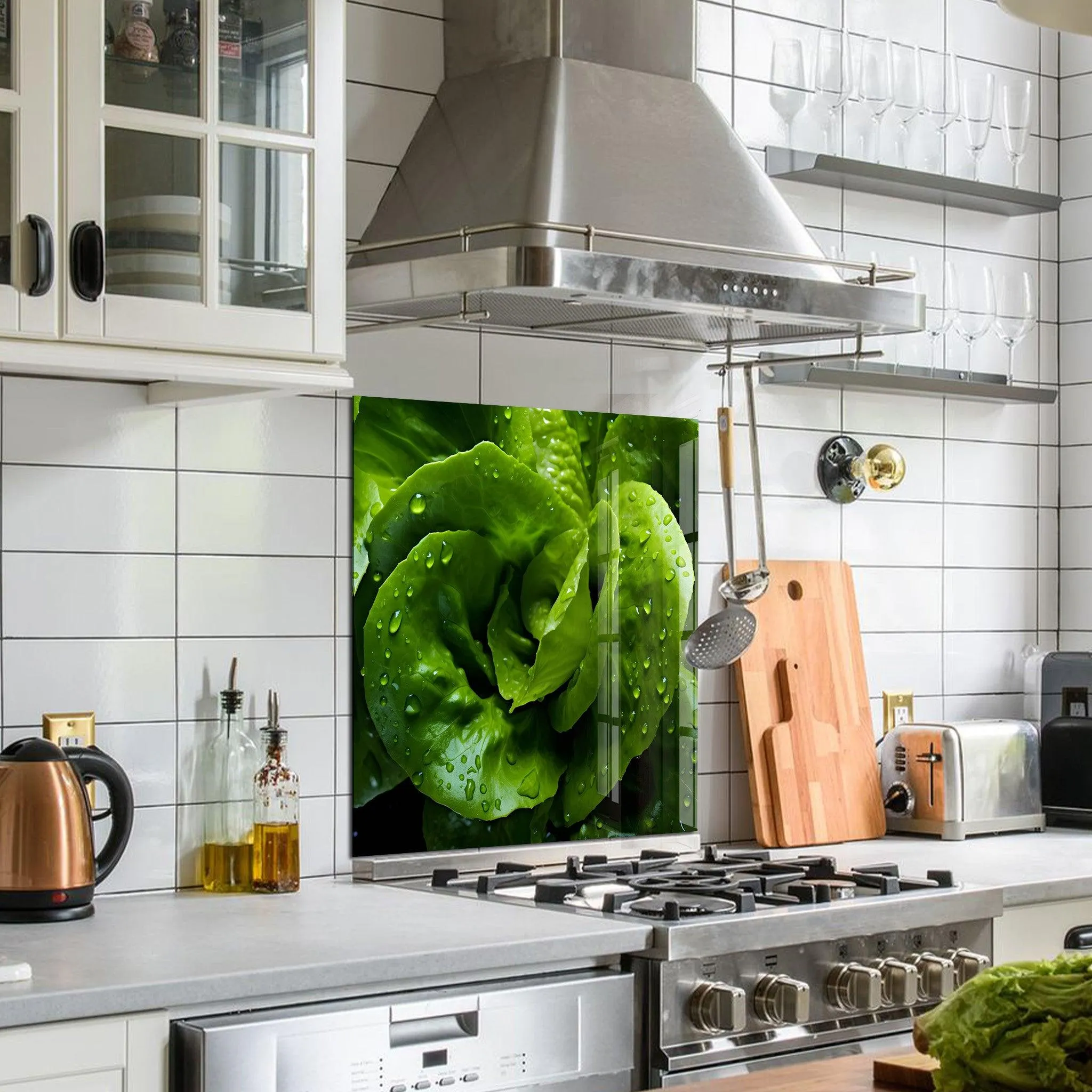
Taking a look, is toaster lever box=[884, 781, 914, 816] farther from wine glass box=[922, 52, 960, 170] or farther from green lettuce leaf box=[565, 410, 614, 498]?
wine glass box=[922, 52, 960, 170]

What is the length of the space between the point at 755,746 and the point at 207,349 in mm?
1393

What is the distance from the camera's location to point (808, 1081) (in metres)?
1.68

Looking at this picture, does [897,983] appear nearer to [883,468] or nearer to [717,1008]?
[717,1008]

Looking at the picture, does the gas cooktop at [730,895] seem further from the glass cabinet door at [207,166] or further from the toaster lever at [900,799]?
the glass cabinet door at [207,166]

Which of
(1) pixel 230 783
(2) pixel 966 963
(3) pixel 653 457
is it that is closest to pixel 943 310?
(3) pixel 653 457

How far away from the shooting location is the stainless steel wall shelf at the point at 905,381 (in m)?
3.48

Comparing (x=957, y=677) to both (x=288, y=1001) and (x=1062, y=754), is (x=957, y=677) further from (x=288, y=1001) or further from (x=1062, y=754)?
(x=288, y=1001)

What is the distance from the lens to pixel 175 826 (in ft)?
9.08

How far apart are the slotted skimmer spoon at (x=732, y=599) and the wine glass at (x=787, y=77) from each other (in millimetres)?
568

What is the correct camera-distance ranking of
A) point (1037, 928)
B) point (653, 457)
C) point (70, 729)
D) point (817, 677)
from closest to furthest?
1. point (70, 729)
2. point (1037, 928)
3. point (653, 457)
4. point (817, 677)

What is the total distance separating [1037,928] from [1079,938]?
325 mm

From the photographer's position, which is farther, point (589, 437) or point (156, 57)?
point (589, 437)

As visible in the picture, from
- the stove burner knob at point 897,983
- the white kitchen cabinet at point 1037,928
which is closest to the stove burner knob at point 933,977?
the stove burner knob at point 897,983

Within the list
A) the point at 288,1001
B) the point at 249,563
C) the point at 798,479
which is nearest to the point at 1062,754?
the point at 798,479
